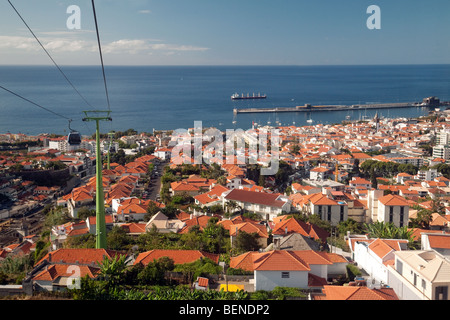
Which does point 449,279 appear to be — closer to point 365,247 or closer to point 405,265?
point 405,265

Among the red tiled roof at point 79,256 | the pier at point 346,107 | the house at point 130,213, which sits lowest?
the house at point 130,213

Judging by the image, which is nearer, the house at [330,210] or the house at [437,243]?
the house at [437,243]

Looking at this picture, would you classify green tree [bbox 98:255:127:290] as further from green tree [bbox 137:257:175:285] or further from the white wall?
the white wall

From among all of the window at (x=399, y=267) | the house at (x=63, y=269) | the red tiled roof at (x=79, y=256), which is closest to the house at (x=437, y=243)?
the window at (x=399, y=267)

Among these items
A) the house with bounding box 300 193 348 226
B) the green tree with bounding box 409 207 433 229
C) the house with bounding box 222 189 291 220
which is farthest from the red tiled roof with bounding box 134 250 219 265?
the green tree with bounding box 409 207 433 229

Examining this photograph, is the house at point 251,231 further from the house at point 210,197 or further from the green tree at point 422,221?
the green tree at point 422,221

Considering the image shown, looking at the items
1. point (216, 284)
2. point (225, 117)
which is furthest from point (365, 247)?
point (225, 117)
